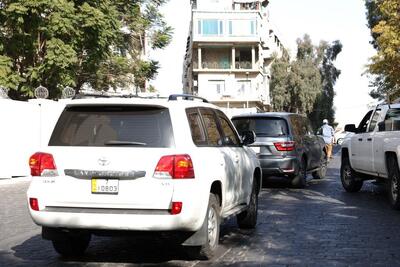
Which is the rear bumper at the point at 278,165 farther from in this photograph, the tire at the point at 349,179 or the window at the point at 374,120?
the window at the point at 374,120

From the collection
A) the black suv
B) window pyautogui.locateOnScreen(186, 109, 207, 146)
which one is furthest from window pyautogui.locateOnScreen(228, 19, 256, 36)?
window pyautogui.locateOnScreen(186, 109, 207, 146)

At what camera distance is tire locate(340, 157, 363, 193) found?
45.0 ft

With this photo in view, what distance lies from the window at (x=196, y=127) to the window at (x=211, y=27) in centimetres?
6336

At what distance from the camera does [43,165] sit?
20.4 feet

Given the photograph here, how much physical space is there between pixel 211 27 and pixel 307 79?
13.1 metres

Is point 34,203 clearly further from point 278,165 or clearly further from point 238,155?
point 278,165

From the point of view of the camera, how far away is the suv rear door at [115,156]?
5938mm

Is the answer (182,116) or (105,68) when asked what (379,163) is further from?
(105,68)

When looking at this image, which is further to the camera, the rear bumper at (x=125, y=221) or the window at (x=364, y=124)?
the window at (x=364, y=124)

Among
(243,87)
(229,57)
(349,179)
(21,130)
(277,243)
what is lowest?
(277,243)

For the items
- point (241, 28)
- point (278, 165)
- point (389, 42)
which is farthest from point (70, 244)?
point (241, 28)

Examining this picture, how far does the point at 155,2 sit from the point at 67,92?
1163cm

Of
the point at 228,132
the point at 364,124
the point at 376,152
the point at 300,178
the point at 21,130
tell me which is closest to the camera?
the point at 228,132

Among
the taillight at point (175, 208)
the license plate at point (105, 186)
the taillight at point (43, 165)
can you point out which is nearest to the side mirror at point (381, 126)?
the taillight at point (175, 208)
